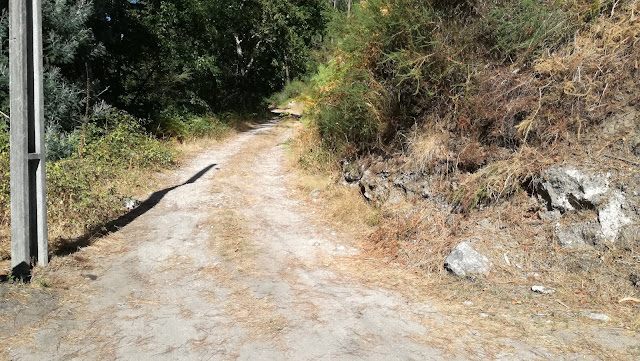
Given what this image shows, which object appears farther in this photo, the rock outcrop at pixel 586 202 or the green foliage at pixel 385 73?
the green foliage at pixel 385 73

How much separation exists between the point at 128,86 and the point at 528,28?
11.2 meters

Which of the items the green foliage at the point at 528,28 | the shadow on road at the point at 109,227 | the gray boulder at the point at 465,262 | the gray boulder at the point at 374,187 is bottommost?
the shadow on road at the point at 109,227

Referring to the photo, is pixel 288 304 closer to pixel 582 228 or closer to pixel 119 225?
pixel 582 228

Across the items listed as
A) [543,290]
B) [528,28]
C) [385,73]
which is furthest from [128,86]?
[543,290]

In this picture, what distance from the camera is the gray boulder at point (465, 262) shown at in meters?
5.51

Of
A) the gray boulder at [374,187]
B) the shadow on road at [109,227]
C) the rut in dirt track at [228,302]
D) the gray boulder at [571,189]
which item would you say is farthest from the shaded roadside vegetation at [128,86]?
the gray boulder at [571,189]

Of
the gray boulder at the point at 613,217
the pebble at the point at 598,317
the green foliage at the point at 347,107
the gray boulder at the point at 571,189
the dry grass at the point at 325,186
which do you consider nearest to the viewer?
the pebble at the point at 598,317

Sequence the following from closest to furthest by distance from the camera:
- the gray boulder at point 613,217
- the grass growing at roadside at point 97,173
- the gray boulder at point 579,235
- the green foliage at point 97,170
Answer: the gray boulder at point 613,217 → the gray boulder at point 579,235 → the grass growing at roadside at point 97,173 → the green foliage at point 97,170

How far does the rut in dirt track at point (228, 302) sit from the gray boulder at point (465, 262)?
2.68 feet

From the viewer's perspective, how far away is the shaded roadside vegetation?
26.7ft

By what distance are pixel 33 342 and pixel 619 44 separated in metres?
7.72

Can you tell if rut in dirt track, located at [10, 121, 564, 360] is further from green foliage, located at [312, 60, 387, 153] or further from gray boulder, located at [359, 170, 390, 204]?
green foliage, located at [312, 60, 387, 153]

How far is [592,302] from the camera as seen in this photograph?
468cm

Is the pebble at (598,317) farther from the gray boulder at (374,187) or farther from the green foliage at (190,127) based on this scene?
the green foliage at (190,127)
